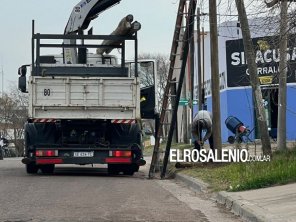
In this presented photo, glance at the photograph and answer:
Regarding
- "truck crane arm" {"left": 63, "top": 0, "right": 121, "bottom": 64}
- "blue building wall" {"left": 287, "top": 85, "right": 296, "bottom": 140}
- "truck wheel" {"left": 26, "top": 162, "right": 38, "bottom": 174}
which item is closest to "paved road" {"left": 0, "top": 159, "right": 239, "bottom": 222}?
"truck wheel" {"left": 26, "top": 162, "right": 38, "bottom": 174}

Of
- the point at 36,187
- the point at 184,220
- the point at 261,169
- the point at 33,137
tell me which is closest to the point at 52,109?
the point at 33,137

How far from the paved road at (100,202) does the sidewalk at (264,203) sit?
0.23 metres

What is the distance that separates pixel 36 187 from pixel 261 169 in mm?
5043

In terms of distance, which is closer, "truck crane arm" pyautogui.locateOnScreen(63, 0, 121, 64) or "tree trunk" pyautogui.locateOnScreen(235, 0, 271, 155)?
"tree trunk" pyautogui.locateOnScreen(235, 0, 271, 155)

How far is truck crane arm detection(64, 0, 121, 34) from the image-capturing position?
19.3 m

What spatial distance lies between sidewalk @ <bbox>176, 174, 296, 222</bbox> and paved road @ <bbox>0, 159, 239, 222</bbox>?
231mm

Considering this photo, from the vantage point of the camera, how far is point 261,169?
13.5 meters

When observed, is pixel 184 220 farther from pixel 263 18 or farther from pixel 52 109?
pixel 52 109

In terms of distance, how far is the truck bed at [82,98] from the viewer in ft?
54.1

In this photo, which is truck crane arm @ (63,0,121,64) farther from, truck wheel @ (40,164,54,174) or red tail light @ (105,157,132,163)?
red tail light @ (105,157,132,163)

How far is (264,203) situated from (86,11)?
11184 millimetres

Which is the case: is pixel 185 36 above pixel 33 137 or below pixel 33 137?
above

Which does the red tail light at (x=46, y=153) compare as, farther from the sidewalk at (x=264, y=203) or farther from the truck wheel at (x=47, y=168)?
the sidewalk at (x=264, y=203)

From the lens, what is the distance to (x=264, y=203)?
9836 millimetres
